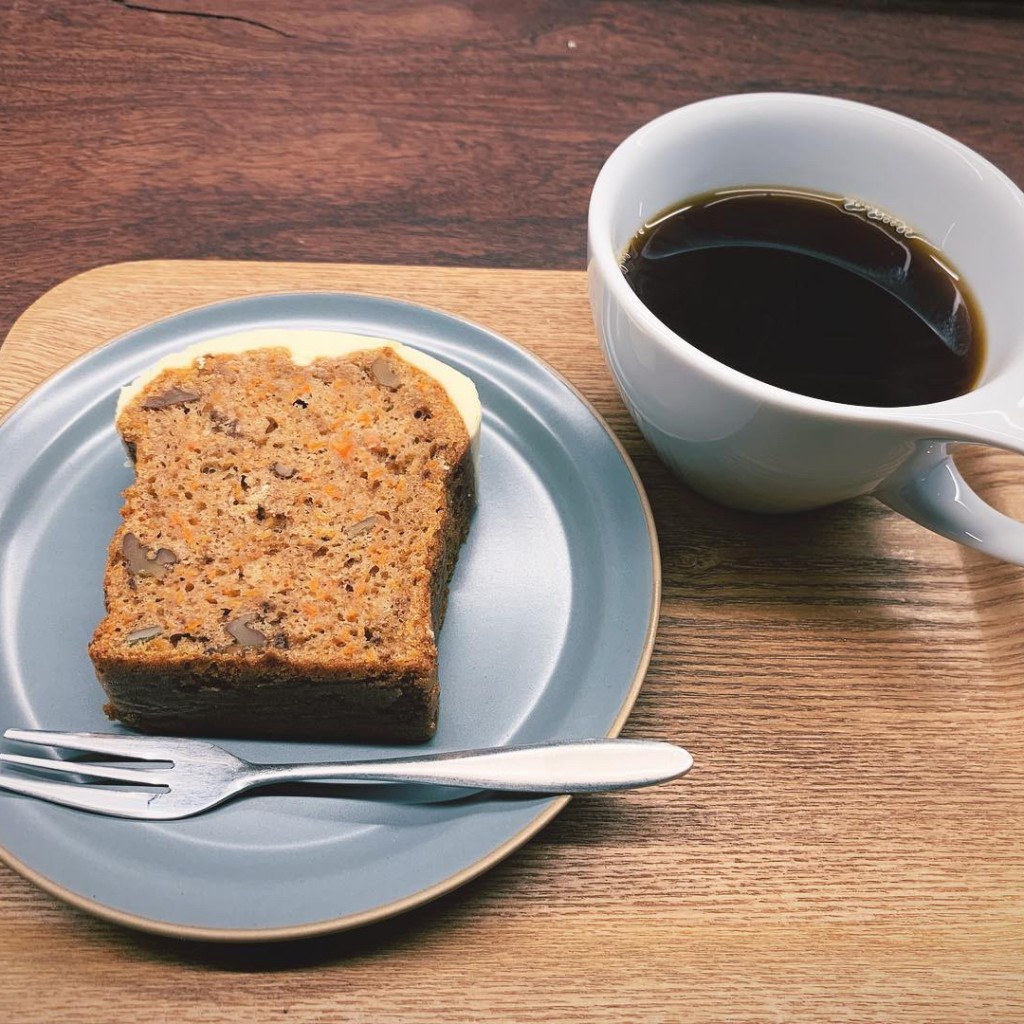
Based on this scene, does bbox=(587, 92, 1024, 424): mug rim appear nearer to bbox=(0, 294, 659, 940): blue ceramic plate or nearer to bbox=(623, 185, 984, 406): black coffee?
bbox=(623, 185, 984, 406): black coffee

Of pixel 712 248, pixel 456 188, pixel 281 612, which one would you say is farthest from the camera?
pixel 456 188

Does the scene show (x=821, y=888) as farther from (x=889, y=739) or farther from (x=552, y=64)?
(x=552, y=64)

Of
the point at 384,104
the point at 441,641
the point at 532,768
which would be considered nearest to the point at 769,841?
the point at 532,768

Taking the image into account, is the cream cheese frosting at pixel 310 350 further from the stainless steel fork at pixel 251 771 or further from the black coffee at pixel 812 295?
the stainless steel fork at pixel 251 771

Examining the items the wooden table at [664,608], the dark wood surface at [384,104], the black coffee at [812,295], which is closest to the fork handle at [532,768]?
the wooden table at [664,608]

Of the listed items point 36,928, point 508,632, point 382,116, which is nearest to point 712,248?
point 508,632
